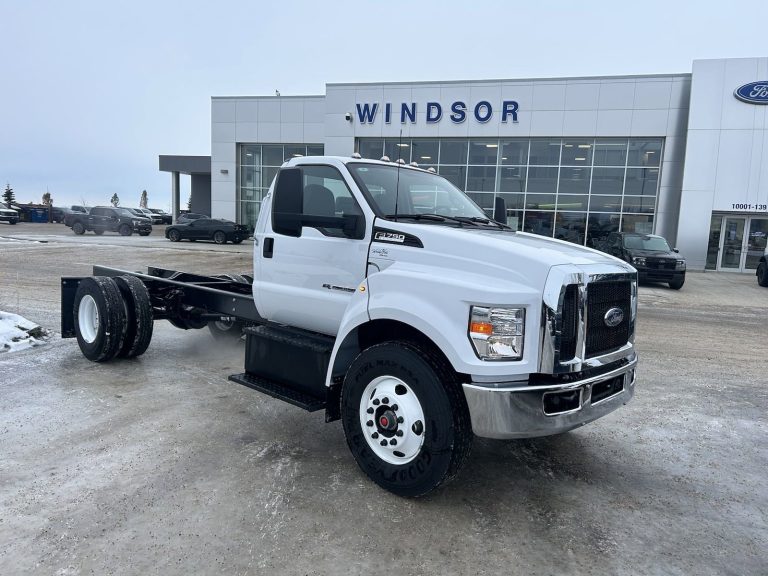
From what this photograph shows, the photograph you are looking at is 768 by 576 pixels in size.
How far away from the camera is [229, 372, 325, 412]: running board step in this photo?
422cm

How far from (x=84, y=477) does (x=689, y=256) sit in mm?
28146

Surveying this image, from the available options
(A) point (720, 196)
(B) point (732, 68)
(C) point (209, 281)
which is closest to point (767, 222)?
(A) point (720, 196)

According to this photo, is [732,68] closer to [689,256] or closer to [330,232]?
[689,256]

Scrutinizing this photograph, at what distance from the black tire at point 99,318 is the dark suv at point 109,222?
31257 mm

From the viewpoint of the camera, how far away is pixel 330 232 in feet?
14.3

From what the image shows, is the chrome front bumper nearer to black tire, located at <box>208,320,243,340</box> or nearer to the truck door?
the truck door

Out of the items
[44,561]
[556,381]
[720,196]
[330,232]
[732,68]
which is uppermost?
[732,68]

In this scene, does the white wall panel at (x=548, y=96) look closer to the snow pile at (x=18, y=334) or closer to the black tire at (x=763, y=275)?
the black tire at (x=763, y=275)

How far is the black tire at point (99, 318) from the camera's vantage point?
6363mm

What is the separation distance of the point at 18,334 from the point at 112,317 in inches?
82.1

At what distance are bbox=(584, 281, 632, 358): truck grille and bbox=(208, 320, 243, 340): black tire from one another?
5.46m

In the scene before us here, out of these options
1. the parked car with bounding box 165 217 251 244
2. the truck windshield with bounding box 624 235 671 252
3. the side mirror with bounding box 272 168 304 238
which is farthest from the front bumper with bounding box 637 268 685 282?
the parked car with bounding box 165 217 251 244

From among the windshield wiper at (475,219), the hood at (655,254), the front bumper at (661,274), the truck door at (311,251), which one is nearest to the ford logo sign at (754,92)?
the hood at (655,254)

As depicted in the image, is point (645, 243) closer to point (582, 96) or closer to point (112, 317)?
point (582, 96)
